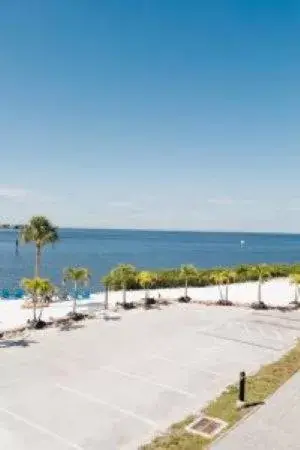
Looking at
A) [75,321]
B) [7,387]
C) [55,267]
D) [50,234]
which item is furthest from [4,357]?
[55,267]

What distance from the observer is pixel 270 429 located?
55.6ft

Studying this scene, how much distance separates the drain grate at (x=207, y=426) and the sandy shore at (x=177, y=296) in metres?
21.0

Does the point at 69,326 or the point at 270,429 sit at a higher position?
the point at 69,326

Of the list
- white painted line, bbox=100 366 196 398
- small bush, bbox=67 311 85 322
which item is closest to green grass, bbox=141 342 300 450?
white painted line, bbox=100 366 196 398

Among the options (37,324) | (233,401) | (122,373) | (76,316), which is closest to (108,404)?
(122,373)

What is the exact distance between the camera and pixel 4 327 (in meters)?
35.5

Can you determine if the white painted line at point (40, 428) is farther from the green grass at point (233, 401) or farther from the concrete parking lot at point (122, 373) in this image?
the green grass at point (233, 401)

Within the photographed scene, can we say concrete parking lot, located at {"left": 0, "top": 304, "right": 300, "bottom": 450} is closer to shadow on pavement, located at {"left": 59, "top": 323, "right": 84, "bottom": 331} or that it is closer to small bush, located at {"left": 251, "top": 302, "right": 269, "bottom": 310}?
shadow on pavement, located at {"left": 59, "top": 323, "right": 84, "bottom": 331}

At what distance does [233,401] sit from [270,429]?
313 cm

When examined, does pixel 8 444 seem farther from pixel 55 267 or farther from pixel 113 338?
pixel 55 267

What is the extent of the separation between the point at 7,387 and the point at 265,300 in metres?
33.6

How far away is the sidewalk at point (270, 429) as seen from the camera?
1565cm

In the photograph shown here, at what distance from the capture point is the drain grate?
16.9 meters

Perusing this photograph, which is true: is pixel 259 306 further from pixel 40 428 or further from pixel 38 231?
pixel 40 428
